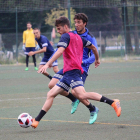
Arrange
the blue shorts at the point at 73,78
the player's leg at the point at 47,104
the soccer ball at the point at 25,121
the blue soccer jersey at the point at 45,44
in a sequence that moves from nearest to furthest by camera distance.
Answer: the soccer ball at the point at 25,121, the player's leg at the point at 47,104, the blue shorts at the point at 73,78, the blue soccer jersey at the point at 45,44

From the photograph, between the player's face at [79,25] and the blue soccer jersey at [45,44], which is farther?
the blue soccer jersey at [45,44]

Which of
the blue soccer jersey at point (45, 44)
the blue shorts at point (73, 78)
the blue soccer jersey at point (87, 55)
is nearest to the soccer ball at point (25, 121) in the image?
the blue shorts at point (73, 78)

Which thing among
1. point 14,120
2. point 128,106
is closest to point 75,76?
point 14,120

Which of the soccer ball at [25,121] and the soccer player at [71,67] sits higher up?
the soccer player at [71,67]

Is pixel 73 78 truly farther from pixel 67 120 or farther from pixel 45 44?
pixel 45 44

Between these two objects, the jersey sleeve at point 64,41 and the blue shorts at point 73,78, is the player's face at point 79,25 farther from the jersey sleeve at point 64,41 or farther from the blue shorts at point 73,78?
the blue shorts at point 73,78

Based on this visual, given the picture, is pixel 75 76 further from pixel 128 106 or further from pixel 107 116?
pixel 128 106

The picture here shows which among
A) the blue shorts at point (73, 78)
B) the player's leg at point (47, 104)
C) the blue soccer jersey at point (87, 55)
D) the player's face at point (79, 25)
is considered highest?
the player's face at point (79, 25)

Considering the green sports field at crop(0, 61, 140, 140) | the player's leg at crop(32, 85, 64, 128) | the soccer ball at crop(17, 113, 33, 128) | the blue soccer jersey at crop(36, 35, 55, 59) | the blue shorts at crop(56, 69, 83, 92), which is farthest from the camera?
the blue soccer jersey at crop(36, 35, 55, 59)

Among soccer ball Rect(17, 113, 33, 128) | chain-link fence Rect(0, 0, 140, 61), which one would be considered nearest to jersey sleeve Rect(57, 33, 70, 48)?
soccer ball Rect(17, 113, 33, 128)

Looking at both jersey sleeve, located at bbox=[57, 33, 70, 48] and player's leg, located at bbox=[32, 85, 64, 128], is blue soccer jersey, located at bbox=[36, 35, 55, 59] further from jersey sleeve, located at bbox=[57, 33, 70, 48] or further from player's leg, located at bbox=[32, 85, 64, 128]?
jersey sleeve, located at bbox=[57, 33, 70, 48]

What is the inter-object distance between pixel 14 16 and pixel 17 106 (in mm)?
16889

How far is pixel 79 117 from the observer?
20.5ft

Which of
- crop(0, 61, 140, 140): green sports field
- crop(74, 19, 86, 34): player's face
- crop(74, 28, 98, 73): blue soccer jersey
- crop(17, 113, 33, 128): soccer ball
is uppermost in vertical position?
crop(74, 19, 86, 34): player's face
